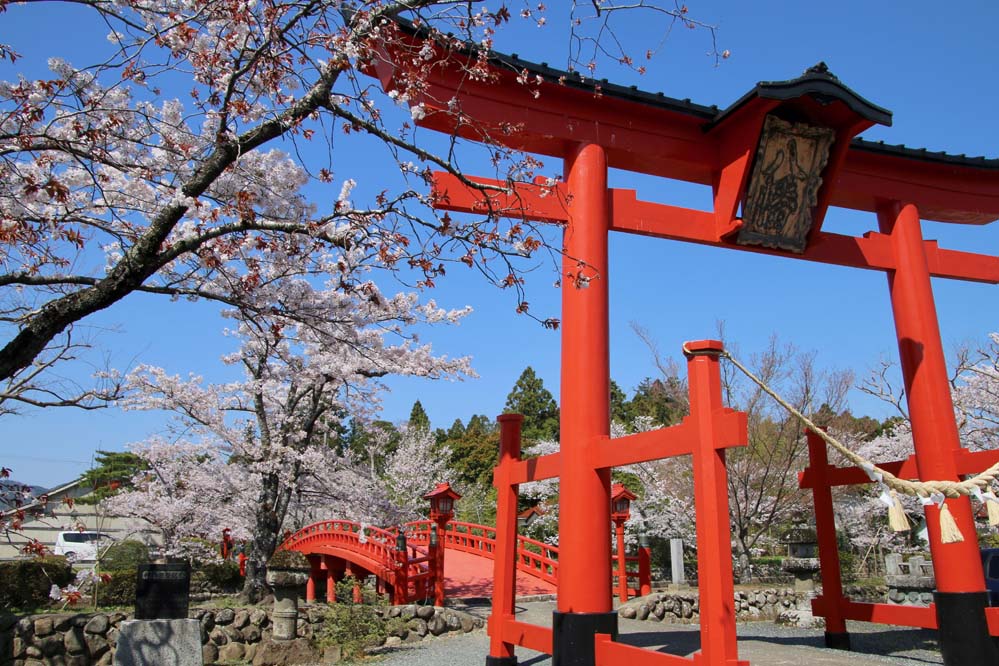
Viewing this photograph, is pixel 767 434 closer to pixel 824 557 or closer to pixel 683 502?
pixel 683 502

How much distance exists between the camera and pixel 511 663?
6.53 m

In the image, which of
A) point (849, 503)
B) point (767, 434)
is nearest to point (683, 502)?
point (767, 434)

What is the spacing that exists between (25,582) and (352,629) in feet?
31.2

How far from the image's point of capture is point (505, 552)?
6.70 metres

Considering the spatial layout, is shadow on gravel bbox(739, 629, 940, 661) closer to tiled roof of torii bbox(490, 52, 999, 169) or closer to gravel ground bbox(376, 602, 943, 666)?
gravel ground bbox(376, 602, 943, 666)

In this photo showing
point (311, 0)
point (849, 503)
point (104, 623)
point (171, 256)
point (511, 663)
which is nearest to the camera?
point (311, 0)

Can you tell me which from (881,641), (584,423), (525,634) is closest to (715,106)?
(584,423)

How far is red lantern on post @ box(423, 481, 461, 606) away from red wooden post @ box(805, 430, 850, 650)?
266 inches

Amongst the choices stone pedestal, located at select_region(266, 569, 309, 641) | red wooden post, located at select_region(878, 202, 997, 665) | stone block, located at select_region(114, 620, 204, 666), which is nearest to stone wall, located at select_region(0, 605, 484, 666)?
stone pedestal, located at select_region(266, 569, 309, 641)

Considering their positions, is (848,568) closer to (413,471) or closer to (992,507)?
(413,471)

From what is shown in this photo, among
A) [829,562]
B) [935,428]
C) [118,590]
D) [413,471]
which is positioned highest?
[413,471]

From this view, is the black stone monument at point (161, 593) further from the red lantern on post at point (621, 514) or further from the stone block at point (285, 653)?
the red lantern on post at point (621, 514)

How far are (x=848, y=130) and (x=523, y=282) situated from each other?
4742 millimetres

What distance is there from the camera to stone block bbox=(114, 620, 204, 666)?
6270 mm
